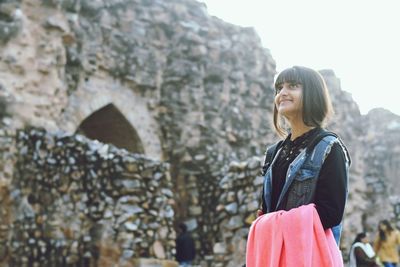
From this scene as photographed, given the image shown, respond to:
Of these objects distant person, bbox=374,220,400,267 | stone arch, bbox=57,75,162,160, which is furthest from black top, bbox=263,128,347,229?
stone arch, bbox=57,75,162,160

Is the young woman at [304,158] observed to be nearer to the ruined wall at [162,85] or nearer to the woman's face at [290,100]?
the woman's face at [290,100]

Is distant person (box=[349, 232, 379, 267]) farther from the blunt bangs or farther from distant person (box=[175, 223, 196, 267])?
the blunt bangs

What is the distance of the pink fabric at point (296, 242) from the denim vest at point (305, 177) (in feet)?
0.16

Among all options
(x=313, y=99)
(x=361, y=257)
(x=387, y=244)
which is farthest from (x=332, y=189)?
(x=387, y=244)

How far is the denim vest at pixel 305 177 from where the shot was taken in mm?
1966

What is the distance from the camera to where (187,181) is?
38.6 feet

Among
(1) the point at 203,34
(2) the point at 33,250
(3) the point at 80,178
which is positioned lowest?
(2) the point at 33,250

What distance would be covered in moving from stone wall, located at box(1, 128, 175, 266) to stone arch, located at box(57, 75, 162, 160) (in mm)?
2458

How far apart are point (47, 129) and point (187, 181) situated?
3.45m

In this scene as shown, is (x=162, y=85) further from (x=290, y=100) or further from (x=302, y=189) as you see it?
(x=302, y=189)

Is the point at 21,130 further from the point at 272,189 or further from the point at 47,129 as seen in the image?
the point at 272,189

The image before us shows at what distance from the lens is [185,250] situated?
31.7 feet

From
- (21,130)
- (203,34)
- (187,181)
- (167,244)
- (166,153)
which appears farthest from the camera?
(203,34)

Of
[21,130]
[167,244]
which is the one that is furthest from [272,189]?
[21,130]
